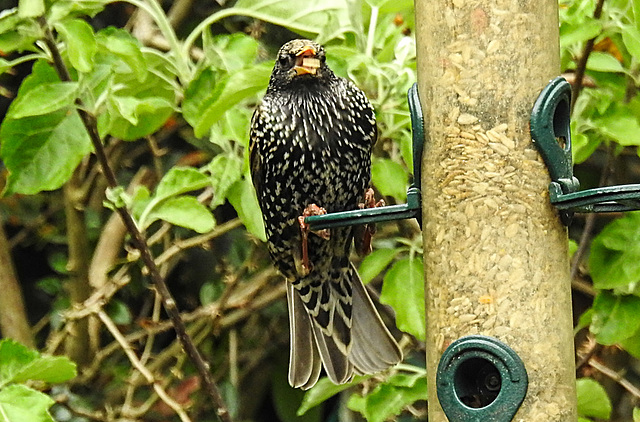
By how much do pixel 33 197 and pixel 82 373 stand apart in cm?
91

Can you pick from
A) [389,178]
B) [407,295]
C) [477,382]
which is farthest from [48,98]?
[477,382]

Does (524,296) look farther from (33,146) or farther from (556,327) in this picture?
(33,146)

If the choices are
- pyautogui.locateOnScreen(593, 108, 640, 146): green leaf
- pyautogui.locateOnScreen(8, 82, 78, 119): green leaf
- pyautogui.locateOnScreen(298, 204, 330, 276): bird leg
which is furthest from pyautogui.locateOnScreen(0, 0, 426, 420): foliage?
pyautogui.locateOnScreen(593, 108, 640, 146): green leaf

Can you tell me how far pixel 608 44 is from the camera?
3738 millimetres

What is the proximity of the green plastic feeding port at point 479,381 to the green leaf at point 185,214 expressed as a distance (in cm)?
79

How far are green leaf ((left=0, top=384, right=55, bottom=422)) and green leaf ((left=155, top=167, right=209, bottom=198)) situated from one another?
615 millimetres

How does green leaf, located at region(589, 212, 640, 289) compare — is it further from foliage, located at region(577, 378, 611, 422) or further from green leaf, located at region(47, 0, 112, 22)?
green leaf, located at region(47, 0, 112, 22)

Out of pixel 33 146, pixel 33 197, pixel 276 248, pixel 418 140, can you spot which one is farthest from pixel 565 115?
pixel 33 197

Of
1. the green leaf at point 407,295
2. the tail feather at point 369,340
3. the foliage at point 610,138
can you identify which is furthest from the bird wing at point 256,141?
the foliage at point 610,138

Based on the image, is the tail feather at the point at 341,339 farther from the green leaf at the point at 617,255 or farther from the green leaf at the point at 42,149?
the green leaf at the point at 42,149

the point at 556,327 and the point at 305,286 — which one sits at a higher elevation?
the point at 556,327

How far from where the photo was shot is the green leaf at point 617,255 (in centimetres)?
286

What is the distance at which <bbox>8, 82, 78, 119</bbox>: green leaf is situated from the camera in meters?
2.78

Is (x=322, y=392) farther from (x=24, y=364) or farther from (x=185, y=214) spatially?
(x=24, y=364)
